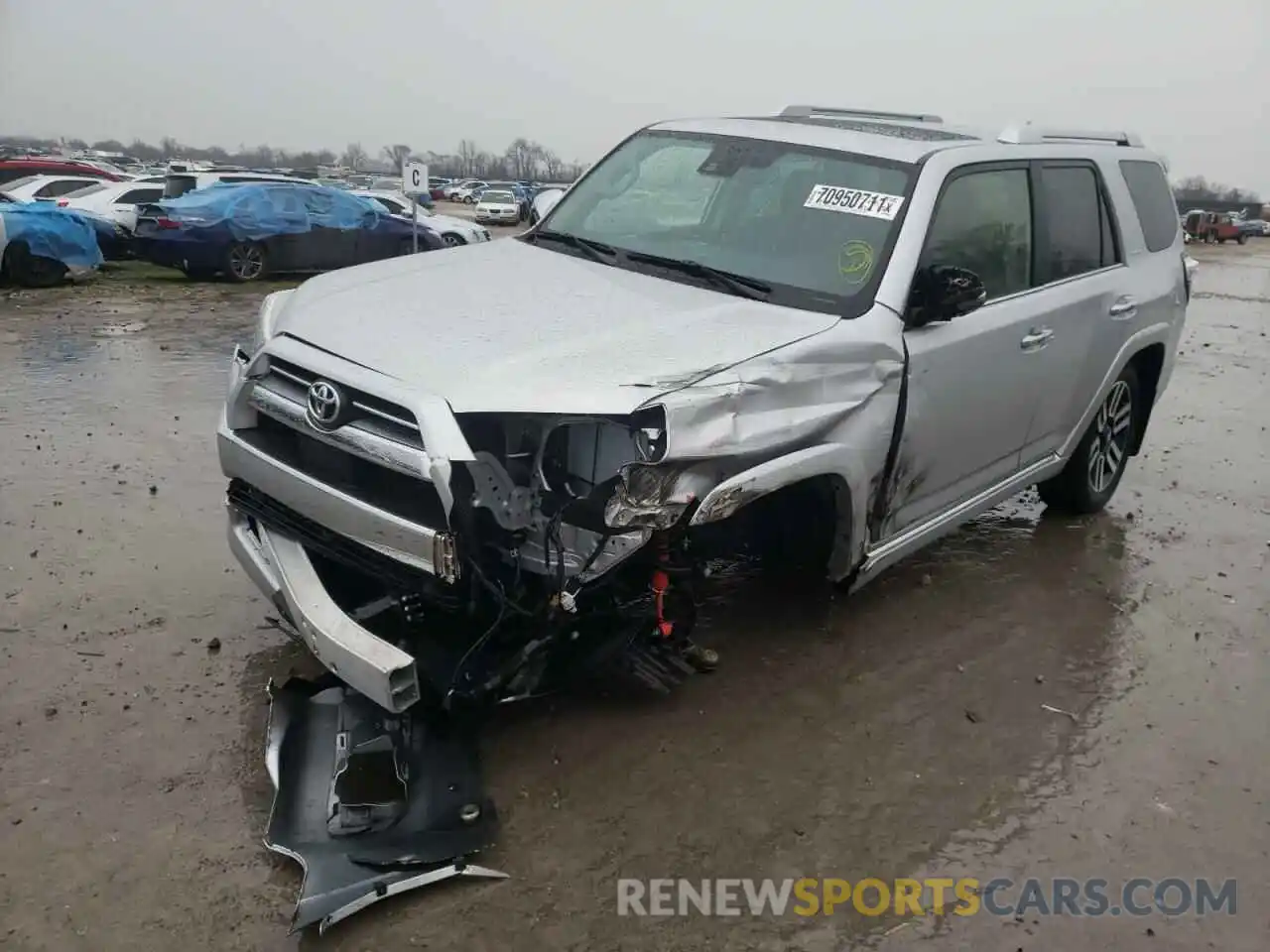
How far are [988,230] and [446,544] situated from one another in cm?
275

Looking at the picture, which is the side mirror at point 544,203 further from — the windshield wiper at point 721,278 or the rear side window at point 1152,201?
the rear side window at point 1152,201

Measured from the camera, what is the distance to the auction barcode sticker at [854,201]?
399 centimetres

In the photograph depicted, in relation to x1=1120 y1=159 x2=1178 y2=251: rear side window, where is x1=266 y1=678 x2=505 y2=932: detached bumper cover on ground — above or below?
below

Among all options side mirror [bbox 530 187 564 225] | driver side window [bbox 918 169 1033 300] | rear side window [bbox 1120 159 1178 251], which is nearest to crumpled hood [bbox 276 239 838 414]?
driver side window [bbox 918 169 1033 300]

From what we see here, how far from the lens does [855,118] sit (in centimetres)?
527

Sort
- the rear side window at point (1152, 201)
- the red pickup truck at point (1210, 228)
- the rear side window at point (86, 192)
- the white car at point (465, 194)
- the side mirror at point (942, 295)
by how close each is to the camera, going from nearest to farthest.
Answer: the side mirror at point (942, 295), the rear side window at point (1152, 201), the rear side window at point (86, 192), the red pickup truck at point (1210, 228), the white car at point (465, 194)

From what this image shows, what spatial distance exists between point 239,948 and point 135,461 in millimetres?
4194

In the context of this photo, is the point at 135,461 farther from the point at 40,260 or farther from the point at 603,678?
the point at 40,260

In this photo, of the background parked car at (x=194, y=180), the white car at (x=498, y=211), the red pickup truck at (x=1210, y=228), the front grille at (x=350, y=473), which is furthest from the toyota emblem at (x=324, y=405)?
the red pickup truck at (x=1210, y=228)

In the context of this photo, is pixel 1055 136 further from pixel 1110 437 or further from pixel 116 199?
pixel 116 199

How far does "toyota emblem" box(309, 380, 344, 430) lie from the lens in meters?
3.05

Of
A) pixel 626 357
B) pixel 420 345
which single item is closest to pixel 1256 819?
pixel 626 357

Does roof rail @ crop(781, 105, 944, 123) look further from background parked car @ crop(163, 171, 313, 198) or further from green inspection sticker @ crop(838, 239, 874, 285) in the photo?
background parked car @ crop(163, 171, 313, 198)

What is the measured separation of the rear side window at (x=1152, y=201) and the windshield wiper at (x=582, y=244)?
2.93 metres
